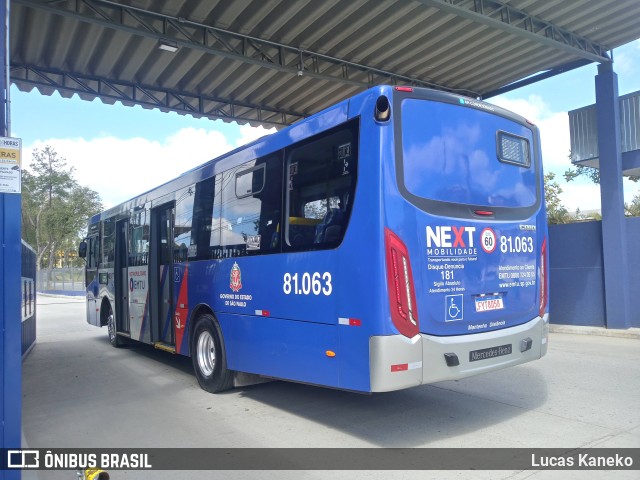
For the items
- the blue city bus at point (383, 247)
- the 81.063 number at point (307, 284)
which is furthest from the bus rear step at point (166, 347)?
the 81.063 number at point (307, 284)

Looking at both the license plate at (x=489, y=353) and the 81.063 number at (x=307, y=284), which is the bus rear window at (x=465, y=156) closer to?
the 81.063 number at (x=307, y=284)

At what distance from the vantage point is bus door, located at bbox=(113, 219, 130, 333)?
10.9m

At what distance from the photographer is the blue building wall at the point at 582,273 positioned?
36.7 ft

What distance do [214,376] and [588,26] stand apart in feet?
34.7

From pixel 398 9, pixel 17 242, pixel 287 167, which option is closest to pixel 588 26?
pixel 398 9

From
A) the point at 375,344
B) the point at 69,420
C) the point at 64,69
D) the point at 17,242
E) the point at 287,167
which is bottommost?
the point at 69,420

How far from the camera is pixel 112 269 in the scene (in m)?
11.6

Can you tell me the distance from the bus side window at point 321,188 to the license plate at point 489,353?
1.76 meters

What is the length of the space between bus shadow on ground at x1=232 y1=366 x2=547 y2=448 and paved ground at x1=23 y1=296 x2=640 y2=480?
1 centimetres

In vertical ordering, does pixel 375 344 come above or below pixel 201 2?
below

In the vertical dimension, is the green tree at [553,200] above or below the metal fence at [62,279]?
above

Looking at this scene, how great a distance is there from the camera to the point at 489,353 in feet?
16.8

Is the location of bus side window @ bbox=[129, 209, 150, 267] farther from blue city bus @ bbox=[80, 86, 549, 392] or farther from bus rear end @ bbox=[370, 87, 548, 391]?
bus rear end @ bbox=[370, 87, 548, 391]

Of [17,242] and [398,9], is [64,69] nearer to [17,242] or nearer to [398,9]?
[398,9]
